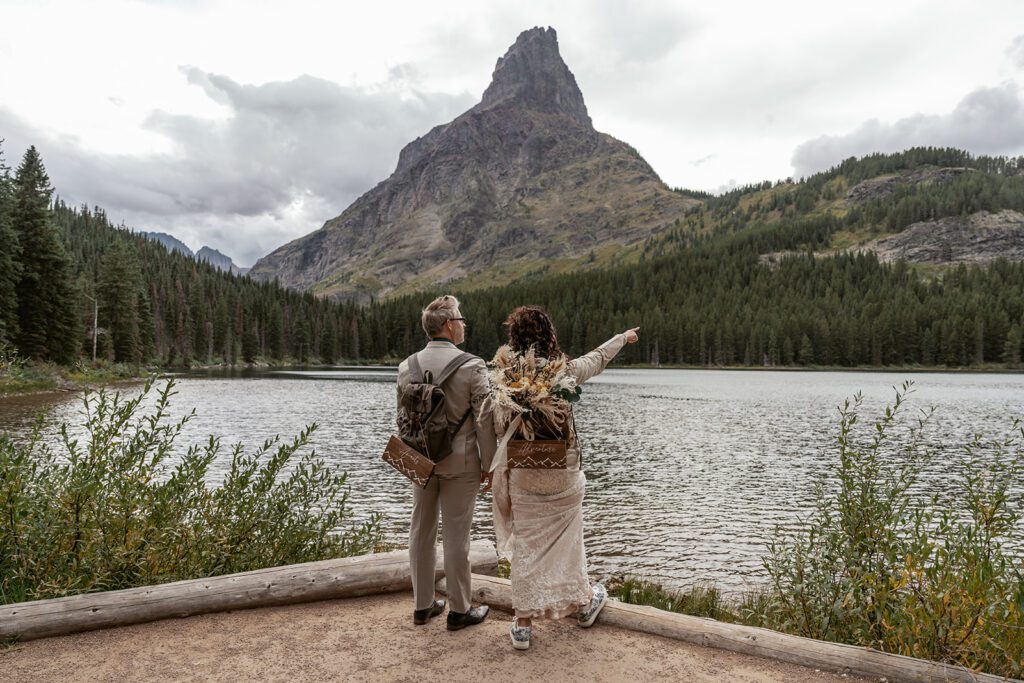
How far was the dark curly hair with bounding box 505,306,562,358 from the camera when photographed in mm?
5879

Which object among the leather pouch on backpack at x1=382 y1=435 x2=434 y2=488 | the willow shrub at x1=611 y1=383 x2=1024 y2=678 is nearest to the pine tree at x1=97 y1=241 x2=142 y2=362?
the leather pouch on backpack at x1=382 y1=435 x2=434 y2=488

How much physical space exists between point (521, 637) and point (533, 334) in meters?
3.02

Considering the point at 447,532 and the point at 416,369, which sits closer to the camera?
the point at 416,369

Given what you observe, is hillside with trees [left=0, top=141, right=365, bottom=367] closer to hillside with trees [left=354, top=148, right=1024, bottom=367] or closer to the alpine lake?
the alpine lake

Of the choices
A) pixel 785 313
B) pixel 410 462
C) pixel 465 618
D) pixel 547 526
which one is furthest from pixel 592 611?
pixel 785 313

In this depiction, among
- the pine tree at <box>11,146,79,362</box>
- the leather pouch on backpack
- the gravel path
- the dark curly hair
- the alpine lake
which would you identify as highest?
the pine tree at <box>11,146,79,362</box>

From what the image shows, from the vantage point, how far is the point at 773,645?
5555 mm

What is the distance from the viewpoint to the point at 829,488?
21.2 meters

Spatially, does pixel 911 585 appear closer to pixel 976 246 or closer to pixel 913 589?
pixel 913 589

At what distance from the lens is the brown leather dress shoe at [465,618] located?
6055mm

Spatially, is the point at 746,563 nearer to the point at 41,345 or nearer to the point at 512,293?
the point at 41,345

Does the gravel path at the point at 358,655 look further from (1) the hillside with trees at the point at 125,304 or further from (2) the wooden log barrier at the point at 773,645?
(1) the hillside with trees at the point at 125,304

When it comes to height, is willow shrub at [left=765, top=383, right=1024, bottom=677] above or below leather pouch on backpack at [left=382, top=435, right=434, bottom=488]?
below

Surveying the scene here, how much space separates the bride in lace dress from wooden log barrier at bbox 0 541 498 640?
178cm
